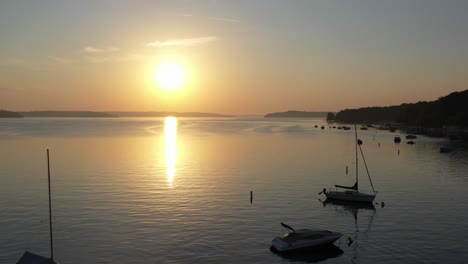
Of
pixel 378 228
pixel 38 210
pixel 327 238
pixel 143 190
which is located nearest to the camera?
pixel 327 238

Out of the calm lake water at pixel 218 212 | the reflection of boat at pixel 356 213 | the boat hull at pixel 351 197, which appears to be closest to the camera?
the calm lake water at pixel 218 212

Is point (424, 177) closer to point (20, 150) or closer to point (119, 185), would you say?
point (119, 185)

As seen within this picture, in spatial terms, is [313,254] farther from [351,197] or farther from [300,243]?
[351,197]

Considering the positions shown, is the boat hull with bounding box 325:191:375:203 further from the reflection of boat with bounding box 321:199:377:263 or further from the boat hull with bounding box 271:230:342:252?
the boat hull with bounding box 271:230:342:252

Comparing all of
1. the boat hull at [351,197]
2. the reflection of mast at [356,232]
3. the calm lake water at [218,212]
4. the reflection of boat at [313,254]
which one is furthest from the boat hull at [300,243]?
the boat hull at [351,197]

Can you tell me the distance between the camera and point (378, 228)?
53.3 meters

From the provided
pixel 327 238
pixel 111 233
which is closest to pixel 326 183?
pixel 327 238

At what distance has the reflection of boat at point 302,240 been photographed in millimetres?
44403

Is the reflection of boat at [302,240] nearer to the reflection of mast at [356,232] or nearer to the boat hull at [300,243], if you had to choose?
the boat hull at [300,243]

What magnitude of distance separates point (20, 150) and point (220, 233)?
118 metres

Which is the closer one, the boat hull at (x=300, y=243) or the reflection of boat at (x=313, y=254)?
the reflection of boat at (x=313, y=254)

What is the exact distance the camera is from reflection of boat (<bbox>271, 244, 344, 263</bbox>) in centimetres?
4356

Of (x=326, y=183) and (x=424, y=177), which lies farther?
(x=424, y=177)

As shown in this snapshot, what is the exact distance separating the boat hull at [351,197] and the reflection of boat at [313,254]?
22.8 meters
